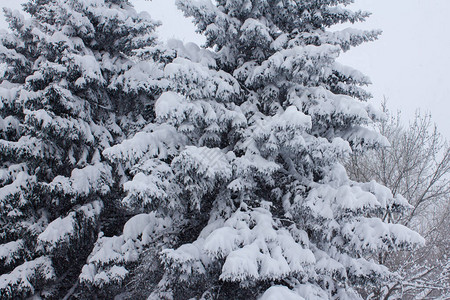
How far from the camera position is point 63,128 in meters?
6.74

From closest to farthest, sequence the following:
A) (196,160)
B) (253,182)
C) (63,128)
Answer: (196,160), (253,182), (63,128)

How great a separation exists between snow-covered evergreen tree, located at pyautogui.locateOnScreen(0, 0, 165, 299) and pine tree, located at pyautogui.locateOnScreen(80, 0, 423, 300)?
1.46m

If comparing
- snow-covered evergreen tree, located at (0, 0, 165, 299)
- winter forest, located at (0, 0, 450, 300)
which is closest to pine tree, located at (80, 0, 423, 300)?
winter forest, located at (0, 0, 450, 300)

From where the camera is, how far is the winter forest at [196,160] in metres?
4.75

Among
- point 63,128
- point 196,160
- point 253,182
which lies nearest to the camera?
point 196,160

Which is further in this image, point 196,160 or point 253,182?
point 253,182

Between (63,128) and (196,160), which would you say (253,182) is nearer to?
(196,160)

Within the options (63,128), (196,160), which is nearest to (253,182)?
(196,160)

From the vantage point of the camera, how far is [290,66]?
5.40 meters

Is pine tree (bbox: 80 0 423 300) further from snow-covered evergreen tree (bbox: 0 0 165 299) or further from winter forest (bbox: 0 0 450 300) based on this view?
snow-covered evergreen tree (bbox: 0 0 165 299)

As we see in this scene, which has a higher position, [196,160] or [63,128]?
[196,160]

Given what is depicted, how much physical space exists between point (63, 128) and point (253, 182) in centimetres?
433

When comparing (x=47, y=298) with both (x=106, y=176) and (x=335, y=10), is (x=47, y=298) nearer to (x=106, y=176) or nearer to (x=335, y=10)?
(x=106, y=176)

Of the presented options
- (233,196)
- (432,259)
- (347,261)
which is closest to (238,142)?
(233,196)
